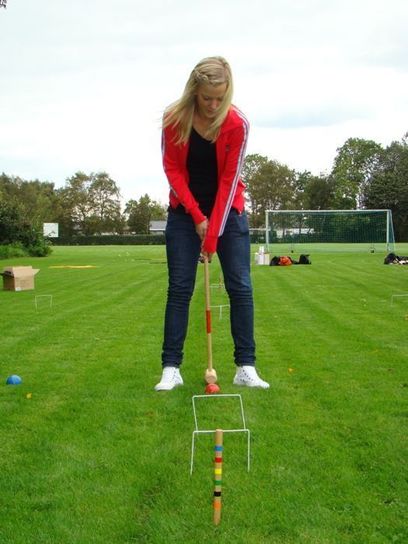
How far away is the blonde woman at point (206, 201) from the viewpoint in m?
4.40

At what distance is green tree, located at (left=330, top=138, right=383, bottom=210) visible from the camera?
7888cm

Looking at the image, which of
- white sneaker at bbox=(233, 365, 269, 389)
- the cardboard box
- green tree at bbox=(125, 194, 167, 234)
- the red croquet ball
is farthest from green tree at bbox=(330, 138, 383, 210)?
the red croquet ball

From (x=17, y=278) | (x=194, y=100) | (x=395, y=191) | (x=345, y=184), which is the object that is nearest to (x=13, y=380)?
(x=194, y=100)

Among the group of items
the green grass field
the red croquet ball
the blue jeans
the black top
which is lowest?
the green grass field

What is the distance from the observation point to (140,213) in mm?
98000

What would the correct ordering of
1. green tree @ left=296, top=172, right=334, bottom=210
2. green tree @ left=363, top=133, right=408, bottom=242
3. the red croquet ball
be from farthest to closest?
green tree @ left=296, top=172, right=334, bottom=210 → green tree @ left=363, top=133, right=408, bottom=242 → the red croquet ball

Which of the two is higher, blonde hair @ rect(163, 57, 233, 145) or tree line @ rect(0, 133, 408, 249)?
tree line @ rect(0, 133, 408, 249)

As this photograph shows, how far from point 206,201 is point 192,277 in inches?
24.0

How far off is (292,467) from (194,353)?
3.02m

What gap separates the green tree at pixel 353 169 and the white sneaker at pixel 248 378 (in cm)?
7473

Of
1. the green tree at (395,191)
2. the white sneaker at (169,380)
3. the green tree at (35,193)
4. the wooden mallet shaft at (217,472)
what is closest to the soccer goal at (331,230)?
the green tree at (395,191)

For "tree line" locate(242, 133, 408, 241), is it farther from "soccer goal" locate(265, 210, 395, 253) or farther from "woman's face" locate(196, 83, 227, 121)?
"woman's face" locate(196, 83, 227, 121)

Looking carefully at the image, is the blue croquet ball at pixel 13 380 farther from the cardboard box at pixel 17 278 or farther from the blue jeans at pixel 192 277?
the cardboard box at pixel 17 278

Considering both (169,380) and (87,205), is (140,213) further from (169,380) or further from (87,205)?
(169,380)
